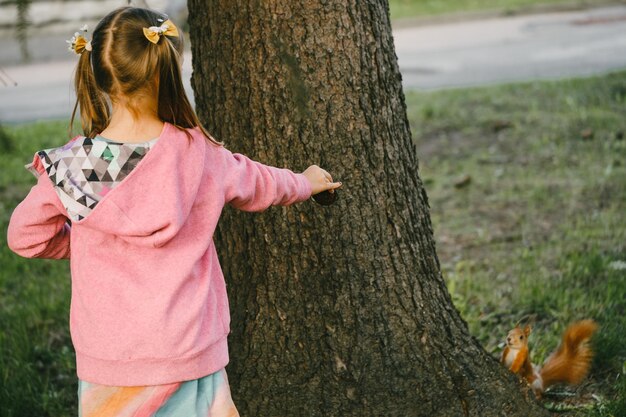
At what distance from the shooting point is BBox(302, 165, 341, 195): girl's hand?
7.84 ft

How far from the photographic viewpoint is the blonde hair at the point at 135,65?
81.7 inches

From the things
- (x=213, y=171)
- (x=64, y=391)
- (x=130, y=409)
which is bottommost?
(x=64, y=391)

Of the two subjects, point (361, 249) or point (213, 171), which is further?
point (361, 249)

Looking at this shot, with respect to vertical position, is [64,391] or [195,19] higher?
[195,19]

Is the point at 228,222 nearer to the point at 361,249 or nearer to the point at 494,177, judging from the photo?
the point at 361,249

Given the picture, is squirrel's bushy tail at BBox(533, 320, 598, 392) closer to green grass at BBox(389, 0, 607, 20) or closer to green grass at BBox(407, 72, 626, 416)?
green grass at BBox(407, 72, 626, 416)

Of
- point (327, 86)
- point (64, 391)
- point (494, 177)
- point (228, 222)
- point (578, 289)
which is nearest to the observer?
point (327, 86)

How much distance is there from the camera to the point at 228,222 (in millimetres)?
2797

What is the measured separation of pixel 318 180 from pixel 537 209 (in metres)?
2.97

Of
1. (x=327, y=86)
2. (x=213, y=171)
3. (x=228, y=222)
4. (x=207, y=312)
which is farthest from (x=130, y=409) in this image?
(x=327, y=86)

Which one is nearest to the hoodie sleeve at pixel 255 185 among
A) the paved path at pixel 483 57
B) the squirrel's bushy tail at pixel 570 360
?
the squirrel's bushy tail at pixel 570 360

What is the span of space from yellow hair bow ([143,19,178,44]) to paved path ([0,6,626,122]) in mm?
6348

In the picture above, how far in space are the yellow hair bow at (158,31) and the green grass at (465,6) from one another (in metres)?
12.3

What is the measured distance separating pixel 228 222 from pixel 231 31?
1.90 ft
